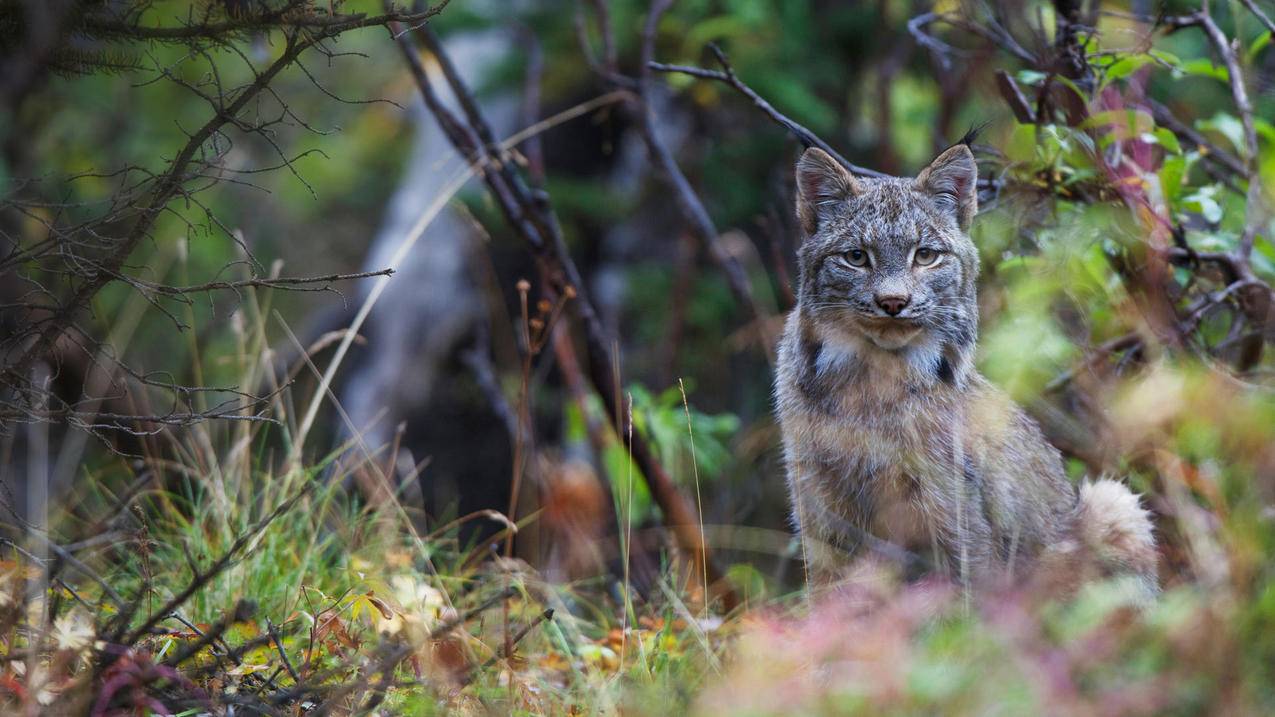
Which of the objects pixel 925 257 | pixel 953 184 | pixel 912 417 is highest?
pixel 953 184

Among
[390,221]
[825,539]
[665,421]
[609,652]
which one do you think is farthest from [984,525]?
[390,221]

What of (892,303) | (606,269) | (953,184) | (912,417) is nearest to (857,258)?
(892,303)

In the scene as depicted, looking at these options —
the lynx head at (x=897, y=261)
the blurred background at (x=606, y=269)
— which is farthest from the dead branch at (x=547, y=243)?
the lynx head at (x=897, y=261)

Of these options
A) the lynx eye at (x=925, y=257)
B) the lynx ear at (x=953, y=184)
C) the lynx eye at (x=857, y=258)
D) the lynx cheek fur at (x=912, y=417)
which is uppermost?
the lynx ear at (x=953, y=184)

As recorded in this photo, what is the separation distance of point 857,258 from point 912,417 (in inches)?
23.2

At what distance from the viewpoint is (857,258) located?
4.04 m

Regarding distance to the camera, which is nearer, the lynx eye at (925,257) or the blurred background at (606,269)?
the blurred background at (606,269)

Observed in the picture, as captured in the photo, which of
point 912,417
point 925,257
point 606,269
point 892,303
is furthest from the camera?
point 606,269

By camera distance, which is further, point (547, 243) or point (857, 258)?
point (547, 243)

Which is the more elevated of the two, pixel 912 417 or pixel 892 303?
pixel 892 303

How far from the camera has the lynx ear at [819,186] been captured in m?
4.16

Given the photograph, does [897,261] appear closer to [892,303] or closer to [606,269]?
[892,303]

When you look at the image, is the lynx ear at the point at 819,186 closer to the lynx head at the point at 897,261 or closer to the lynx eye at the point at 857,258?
the lynx head at the point at 897,261

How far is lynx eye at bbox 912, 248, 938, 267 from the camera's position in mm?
4004
